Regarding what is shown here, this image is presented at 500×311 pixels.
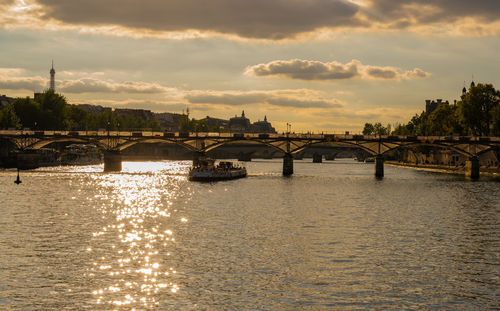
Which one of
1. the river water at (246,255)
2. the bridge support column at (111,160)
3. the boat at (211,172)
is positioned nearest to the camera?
the river water at (246,255)

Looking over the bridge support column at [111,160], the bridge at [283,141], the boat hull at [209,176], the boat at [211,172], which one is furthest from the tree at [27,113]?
the boat hull at [209,176]

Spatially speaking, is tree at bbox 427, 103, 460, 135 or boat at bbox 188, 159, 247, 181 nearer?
boat at bbox 188, 159, 247, 181

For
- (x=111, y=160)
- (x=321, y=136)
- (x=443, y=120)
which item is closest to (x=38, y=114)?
(x=111, y=160)

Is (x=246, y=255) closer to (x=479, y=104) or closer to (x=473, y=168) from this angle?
(x=473, y=168)

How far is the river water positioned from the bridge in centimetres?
6399

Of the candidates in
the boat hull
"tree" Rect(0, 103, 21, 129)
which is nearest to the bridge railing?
"tree" Rect(0, 103, 21, 129)

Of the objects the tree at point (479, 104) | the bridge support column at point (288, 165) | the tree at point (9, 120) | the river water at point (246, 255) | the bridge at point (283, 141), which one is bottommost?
the river water at point (246, 255)

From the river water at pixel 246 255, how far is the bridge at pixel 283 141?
210 ft

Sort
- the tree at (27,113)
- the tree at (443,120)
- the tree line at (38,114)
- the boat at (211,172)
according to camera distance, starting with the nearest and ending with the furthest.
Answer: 1. the boat at (211,172)
2. the tree line at (38,114)
3. the tree at (443,120)
4. the tree at (27,113)

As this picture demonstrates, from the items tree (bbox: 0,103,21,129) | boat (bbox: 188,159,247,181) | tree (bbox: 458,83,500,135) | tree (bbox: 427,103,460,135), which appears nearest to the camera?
boat (bbox: 188,159,247,181)

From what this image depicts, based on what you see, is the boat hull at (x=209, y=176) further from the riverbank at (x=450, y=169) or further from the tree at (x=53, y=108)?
the tree at (x=53, y=108)

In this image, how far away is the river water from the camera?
1027 inches

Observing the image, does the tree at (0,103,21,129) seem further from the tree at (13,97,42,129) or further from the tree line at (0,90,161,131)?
the tree at (13,97,42,129)

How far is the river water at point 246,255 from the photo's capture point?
2609cm
